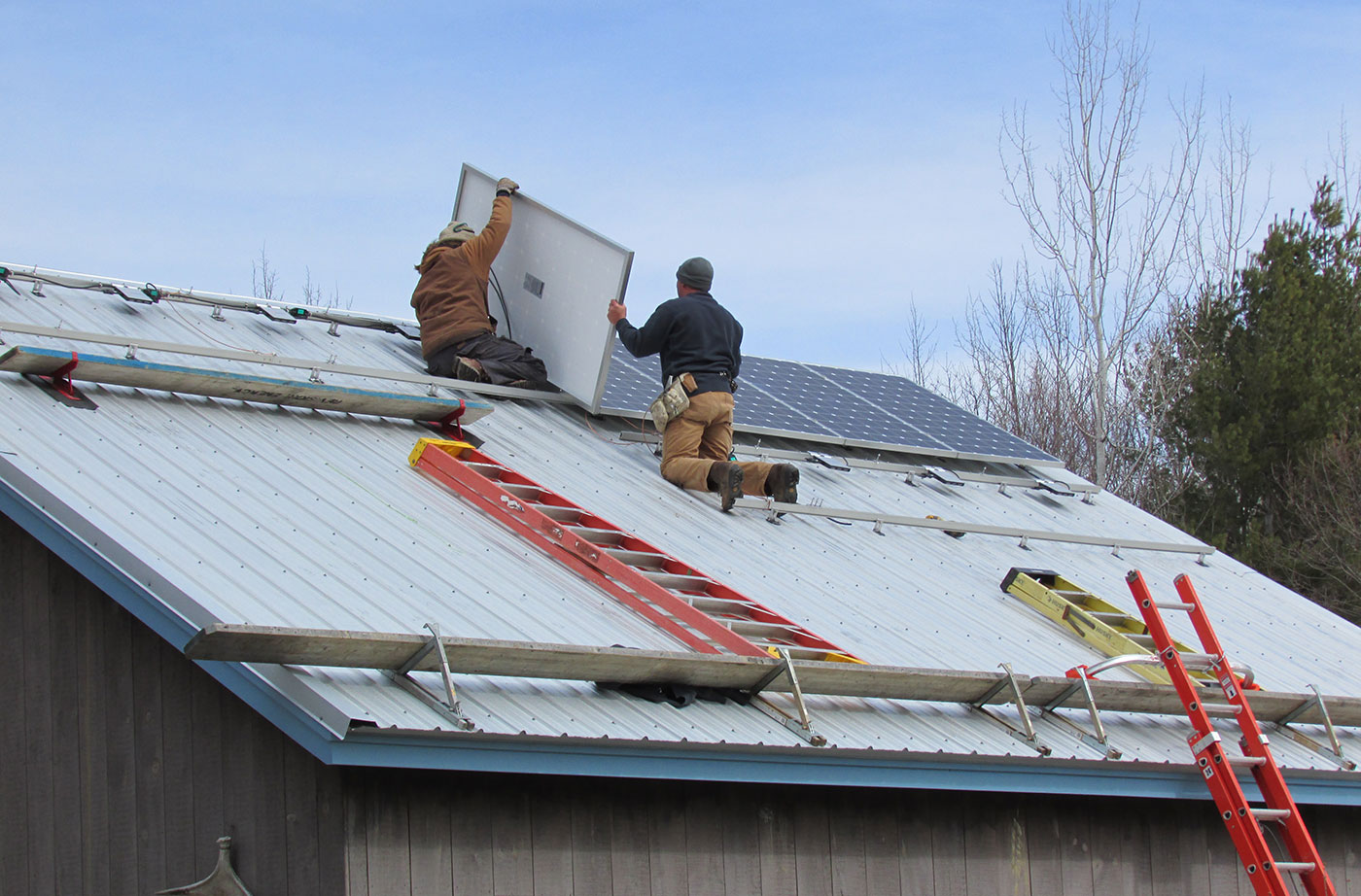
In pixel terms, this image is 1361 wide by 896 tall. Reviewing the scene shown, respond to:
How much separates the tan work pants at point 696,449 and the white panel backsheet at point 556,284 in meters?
0.88

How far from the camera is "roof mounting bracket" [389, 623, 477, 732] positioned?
20.9ft

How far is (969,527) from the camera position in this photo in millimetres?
12391

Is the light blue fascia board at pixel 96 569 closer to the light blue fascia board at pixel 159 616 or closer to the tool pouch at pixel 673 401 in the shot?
the light blue fascia board at pixel 159 616

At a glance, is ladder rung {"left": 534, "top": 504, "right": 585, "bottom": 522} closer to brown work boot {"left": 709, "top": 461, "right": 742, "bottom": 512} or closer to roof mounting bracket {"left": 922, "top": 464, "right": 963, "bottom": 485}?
brown work boot {"left": 709, "top": 461, "right": 742, "bottom": 512}

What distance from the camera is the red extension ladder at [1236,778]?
7770mm

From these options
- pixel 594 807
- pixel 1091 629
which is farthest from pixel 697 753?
pixel 1091 629

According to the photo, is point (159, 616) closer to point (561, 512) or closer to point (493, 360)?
point (561, 512)

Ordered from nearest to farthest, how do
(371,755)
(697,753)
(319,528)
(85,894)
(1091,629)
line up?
1. (371,755)
2. (697,753)
3. (85,894)
4. (319,528)
5. (1091,629)

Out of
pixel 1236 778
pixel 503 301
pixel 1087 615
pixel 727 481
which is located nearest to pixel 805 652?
pixel 1236 778

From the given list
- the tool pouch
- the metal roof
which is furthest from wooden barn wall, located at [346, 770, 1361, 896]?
the tool pouch

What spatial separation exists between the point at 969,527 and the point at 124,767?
6982 mm

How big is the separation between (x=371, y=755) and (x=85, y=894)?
2442 millimetres

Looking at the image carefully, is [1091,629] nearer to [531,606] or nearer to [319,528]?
[531,606]

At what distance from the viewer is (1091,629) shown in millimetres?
10516
